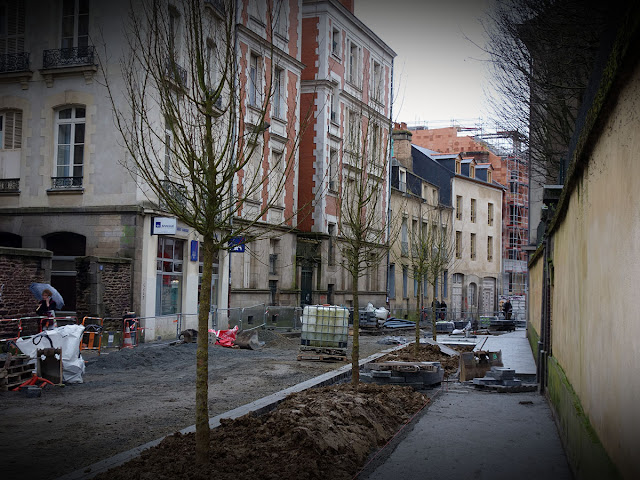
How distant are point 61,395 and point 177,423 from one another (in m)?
3.53

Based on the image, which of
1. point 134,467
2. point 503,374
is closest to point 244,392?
point 503,374

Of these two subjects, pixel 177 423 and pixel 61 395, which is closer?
pixel 177 423

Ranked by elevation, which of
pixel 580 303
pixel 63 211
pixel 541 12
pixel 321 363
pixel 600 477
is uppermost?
pixel 541 12

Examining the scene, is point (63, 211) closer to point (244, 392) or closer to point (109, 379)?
point (109, 379)

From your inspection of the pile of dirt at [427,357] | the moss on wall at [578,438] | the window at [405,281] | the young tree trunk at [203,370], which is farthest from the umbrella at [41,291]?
the window at [405,281]

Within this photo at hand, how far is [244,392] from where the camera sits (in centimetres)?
1337

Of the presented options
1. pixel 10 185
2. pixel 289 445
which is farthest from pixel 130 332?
pixel 289 445

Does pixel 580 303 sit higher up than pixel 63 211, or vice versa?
pixel 63 211

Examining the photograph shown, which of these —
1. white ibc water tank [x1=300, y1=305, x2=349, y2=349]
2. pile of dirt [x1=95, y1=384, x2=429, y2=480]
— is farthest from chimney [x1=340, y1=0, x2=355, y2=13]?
pile of dirt [x1=95, y1=384, x2=429, y2=480]

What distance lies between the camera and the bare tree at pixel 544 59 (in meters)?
12.3

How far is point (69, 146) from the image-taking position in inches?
968

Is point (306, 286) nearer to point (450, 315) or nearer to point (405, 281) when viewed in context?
point (405, 281)

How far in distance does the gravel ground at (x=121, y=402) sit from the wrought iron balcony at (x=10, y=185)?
328 inches

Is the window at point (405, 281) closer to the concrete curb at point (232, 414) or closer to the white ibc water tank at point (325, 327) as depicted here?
the white ibc water tank at point (325, 327)
